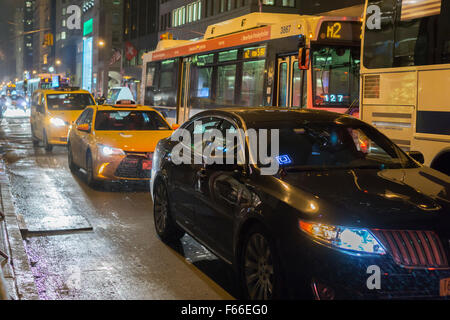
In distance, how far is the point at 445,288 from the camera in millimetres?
4184

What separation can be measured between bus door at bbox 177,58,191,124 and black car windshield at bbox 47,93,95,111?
9.70 ft

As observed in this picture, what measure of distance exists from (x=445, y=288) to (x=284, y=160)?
1.79 m

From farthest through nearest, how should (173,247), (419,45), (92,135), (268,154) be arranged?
1. (92,135)
2. (419,45)
3. (173,247)
4. (268,154)

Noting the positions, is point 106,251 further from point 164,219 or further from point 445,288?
point 445,288

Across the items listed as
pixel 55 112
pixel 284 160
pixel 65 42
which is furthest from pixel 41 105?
pixel 65 42

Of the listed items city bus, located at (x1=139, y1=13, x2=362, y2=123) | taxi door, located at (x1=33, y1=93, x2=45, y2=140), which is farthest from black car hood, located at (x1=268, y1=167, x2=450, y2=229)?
taxi door, located at (x1=33, y1=93, x2=45, y2=140)

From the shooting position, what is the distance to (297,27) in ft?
41.0

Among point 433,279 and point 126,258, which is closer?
point 433,279

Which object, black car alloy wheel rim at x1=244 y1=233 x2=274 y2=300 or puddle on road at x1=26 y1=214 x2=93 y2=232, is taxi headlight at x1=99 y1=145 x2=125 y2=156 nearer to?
puddle on road at x1=26 y1=214 x2=93 y2=232

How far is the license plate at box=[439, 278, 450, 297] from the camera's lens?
4.18m

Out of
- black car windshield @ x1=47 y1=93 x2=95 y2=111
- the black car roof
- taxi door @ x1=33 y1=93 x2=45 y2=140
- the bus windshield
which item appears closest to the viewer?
the black car roof

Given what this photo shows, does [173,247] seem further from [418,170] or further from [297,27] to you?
[297,27]
